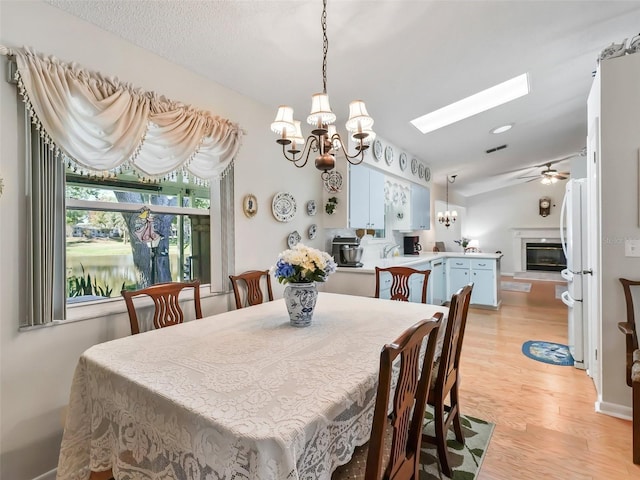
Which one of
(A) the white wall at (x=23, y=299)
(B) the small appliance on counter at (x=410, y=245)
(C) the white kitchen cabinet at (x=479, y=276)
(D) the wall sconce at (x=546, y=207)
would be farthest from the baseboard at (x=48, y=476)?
(D) the wall sconce at (x=546, y=207)

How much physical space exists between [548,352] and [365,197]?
260 cm

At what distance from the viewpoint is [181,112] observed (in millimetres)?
2184

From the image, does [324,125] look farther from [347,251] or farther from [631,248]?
[631,248]

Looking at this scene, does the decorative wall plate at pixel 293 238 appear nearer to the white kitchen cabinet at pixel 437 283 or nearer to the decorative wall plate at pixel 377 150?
the decorative wall plate at pixel 377 150

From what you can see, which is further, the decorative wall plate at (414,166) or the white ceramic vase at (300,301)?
the decorative wall plate at (414,166)

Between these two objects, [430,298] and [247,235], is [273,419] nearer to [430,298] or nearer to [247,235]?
[247,235]

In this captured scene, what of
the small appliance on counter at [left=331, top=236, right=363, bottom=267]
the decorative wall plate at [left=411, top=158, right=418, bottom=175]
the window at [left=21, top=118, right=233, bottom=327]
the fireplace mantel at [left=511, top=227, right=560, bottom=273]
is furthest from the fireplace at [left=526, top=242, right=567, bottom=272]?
the window at [left=21, top=118, right=233, bottom=327]

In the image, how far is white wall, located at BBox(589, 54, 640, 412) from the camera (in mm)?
2152

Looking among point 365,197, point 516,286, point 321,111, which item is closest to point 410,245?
point 365,197

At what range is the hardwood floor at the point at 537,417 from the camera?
174 cm

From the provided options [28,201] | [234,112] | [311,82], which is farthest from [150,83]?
[311,82]

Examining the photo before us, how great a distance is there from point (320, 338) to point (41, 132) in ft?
5.58

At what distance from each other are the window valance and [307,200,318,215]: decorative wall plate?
1259 millimetres

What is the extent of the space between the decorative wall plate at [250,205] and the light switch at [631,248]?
2.78 metres
